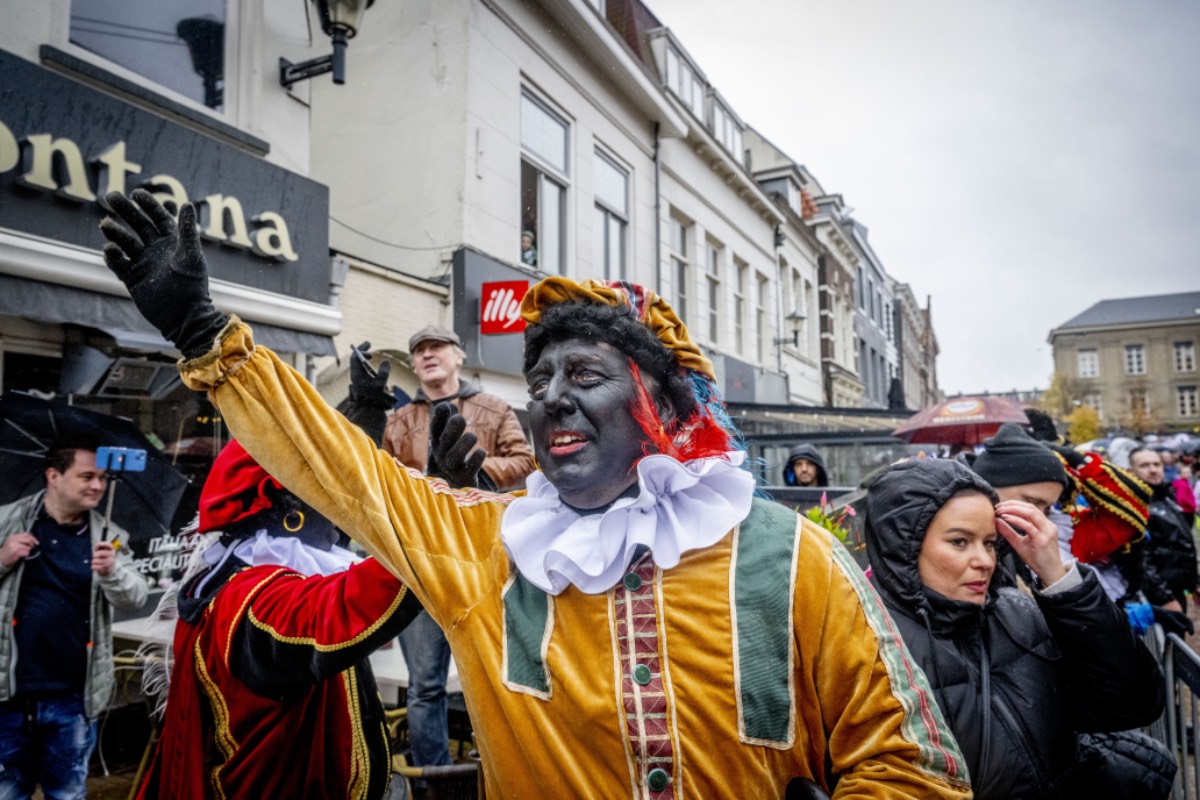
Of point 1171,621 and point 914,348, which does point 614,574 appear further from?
point 914,348

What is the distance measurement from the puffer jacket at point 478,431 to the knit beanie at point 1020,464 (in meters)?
2.09

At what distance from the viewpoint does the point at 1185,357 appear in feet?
197

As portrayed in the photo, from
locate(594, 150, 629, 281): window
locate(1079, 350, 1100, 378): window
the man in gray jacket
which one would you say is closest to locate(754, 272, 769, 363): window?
locate(594, 150, 629, 281): window

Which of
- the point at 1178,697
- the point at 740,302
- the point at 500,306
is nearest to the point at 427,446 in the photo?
the point at 1178,697

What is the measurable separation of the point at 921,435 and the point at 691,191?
260 inches

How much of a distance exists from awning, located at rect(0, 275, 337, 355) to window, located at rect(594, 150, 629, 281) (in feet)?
21.9

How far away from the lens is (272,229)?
5426 millimetres

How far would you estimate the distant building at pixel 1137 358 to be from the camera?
5944 cm

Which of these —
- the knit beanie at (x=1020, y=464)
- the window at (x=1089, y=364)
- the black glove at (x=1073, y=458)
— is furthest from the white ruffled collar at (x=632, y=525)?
the window at (x=1089, y=364)

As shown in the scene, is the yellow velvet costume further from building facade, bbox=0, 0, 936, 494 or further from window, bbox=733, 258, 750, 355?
window, bbox=733, 258, 750, 355

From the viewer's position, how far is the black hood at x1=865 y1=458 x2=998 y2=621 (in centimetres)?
205

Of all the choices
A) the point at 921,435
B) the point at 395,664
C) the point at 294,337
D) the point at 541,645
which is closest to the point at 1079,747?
the point at 541,645

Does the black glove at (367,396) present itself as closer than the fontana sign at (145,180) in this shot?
Yes

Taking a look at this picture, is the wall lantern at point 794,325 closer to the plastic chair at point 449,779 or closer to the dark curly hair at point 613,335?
the plastic chair at point 449,779
